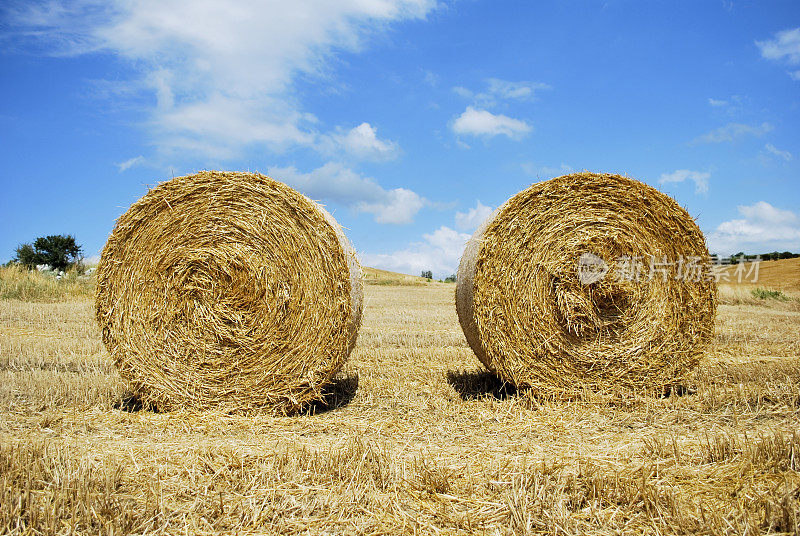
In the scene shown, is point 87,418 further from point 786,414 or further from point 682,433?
point 786,414

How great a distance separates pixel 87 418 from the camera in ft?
16.3

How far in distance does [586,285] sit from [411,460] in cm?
281

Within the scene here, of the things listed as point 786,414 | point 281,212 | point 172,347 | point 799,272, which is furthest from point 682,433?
point 799,272

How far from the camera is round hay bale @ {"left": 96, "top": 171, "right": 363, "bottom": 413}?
5246 mm

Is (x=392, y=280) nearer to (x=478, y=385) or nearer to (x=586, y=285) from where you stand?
(x=478, y=385)

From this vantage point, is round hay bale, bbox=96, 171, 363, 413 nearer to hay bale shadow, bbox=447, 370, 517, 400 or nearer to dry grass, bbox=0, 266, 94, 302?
hay bale shadow, bbox=447, 370, 517, 400

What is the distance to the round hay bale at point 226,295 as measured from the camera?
525 centimetres

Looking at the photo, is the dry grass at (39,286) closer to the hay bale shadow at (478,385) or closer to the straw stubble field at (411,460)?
the straw stubble field at (411,460)

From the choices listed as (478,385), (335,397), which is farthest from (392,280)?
(335,397)

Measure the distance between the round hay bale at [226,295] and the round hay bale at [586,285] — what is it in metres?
1.42

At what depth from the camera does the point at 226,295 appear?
5.31m

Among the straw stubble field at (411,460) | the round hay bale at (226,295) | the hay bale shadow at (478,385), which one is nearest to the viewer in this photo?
the straw stubble field at (411,460)

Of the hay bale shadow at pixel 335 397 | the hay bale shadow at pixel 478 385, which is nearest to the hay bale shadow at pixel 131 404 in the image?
the hay bale shadow at pixel 335 397

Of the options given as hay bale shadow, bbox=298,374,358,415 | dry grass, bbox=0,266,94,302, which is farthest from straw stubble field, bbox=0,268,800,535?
Answer: dry grass, bbox=0,266,94,302
